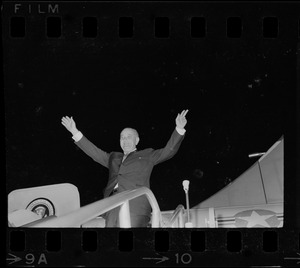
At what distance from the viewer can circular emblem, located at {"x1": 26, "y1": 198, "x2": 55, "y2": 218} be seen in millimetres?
2176

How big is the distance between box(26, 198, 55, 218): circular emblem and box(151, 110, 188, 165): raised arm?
341 millimetres

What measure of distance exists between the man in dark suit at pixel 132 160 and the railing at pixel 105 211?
0.05 m

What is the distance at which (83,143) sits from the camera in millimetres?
2172

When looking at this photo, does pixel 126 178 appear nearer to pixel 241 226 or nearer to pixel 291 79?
pixel 241 226

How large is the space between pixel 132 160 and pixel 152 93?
21 cm

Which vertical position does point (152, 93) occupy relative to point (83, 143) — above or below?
above

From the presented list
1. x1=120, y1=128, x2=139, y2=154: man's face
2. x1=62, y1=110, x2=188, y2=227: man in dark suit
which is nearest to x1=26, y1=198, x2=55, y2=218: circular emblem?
x1=62, y1=110, x2=188, y2=227: man in dark suit
